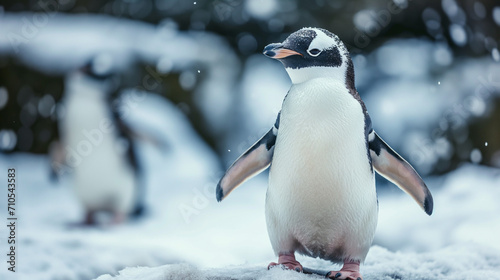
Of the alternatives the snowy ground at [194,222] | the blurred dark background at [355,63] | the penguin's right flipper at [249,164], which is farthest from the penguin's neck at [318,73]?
the blurred dark background at [355,63]

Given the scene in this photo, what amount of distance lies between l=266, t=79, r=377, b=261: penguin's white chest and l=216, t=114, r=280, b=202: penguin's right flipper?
9 cm

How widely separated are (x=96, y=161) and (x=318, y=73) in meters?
1.11

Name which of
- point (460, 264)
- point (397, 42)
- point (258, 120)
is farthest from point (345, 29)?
point (460, 264)

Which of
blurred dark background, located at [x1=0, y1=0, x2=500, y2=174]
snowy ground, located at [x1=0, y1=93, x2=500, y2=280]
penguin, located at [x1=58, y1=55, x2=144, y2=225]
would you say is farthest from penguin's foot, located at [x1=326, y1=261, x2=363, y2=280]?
penguin, located at [x1=58, y1=55, x2=144, y2=225]

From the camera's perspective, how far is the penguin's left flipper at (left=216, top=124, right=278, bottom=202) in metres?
1.43

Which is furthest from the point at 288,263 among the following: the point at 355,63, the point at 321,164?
the point at 355,63

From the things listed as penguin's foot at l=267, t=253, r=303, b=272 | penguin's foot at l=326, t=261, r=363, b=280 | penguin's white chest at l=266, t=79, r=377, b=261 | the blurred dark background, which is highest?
the blurred dark background

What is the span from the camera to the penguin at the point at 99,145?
6.64ft

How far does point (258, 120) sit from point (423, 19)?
741 millimetres

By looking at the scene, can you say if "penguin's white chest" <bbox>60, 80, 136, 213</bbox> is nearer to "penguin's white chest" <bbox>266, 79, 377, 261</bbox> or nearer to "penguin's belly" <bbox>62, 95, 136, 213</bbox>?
"penguin's belly" <bbox>62, 95, 136, 213</bbox>

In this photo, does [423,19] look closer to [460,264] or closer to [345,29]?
[345,29]

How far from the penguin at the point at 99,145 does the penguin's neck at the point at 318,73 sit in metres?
0.94

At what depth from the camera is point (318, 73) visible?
133 cm

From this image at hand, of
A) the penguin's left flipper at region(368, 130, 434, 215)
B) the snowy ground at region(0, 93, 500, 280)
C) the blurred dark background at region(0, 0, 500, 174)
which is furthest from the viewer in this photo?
the blurred dark background at region(0, 0, 500, 174)
